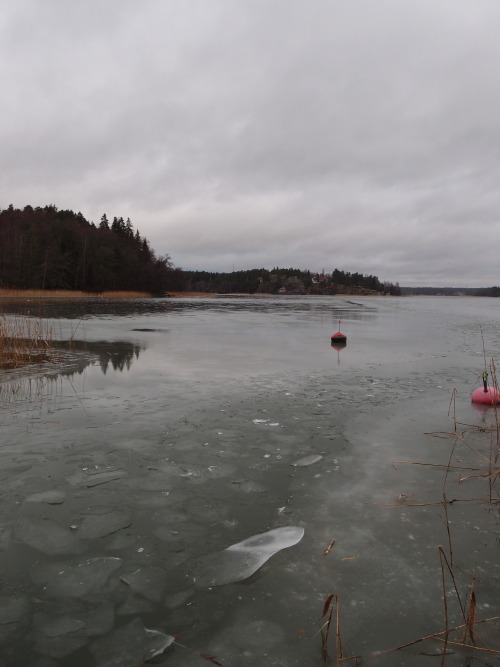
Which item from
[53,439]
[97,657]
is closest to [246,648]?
[97,657]

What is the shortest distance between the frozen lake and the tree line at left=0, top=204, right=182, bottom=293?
6309 cm

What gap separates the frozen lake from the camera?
2430 millimetres

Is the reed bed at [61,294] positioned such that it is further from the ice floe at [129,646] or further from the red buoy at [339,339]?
the ice floe at [129,646]

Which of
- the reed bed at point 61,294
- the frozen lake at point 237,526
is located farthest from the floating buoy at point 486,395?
the reed bed at point 61,294

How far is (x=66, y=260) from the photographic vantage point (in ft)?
221

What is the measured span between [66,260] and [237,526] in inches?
2829

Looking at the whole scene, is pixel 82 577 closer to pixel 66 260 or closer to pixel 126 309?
pixel 126 309

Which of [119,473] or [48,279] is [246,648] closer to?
[119,473]

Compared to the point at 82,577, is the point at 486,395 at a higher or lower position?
higher

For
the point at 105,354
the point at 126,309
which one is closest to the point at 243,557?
the point at 105,354

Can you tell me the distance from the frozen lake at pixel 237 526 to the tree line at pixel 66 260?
207 ft

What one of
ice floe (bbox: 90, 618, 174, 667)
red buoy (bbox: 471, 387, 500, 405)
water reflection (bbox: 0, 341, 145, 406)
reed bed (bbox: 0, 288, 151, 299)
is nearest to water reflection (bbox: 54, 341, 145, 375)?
water reflection (bbox: 0, 341, 145, 406)

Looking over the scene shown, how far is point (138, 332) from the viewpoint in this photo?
18.6m

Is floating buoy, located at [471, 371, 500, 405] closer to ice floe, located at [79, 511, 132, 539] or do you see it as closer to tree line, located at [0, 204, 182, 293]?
ice floe, located at [79, 511, 132, 539]
